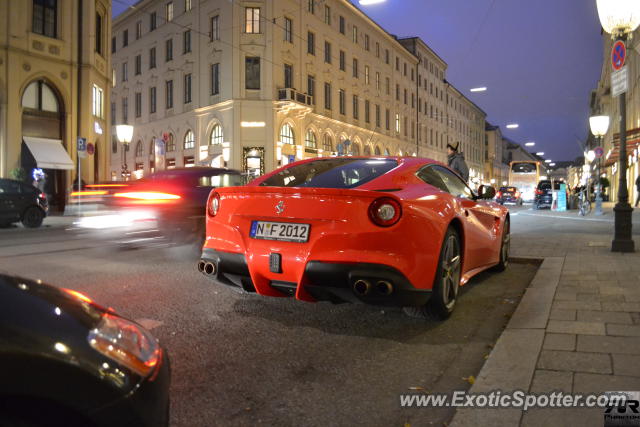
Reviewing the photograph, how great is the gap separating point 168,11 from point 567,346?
41.9 m

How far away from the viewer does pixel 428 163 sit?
4703 mm

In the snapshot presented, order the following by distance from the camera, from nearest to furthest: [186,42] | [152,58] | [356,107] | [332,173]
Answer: [332,173] < [186,42] < [152,58] < [356,107]

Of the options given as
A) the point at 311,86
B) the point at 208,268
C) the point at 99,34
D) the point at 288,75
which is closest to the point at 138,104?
the point at 99,34

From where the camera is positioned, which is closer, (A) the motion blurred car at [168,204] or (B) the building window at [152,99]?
(A) the motion blurred car at [168,204]

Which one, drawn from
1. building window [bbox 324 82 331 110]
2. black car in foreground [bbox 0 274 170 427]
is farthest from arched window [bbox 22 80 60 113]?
black car in foreground [bbox 0 274 170 427]

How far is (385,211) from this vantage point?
11.5 ft

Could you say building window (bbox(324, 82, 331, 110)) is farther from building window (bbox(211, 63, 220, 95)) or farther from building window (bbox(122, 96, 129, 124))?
building window (bbox(122, 96, 129, 124))

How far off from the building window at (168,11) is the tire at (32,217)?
28.3 meters

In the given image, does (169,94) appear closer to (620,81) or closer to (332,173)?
(620,81)

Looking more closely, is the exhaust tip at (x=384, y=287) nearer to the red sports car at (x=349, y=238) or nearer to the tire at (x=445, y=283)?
the red sports car at (x=349, y=238)

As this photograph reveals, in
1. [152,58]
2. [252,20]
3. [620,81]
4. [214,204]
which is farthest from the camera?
[152,58]

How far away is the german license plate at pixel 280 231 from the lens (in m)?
3.63

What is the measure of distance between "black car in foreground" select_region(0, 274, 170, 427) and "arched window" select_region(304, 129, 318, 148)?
35.8 meters

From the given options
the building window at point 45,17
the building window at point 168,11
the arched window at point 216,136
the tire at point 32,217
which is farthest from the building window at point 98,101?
the tire at point 32,217
